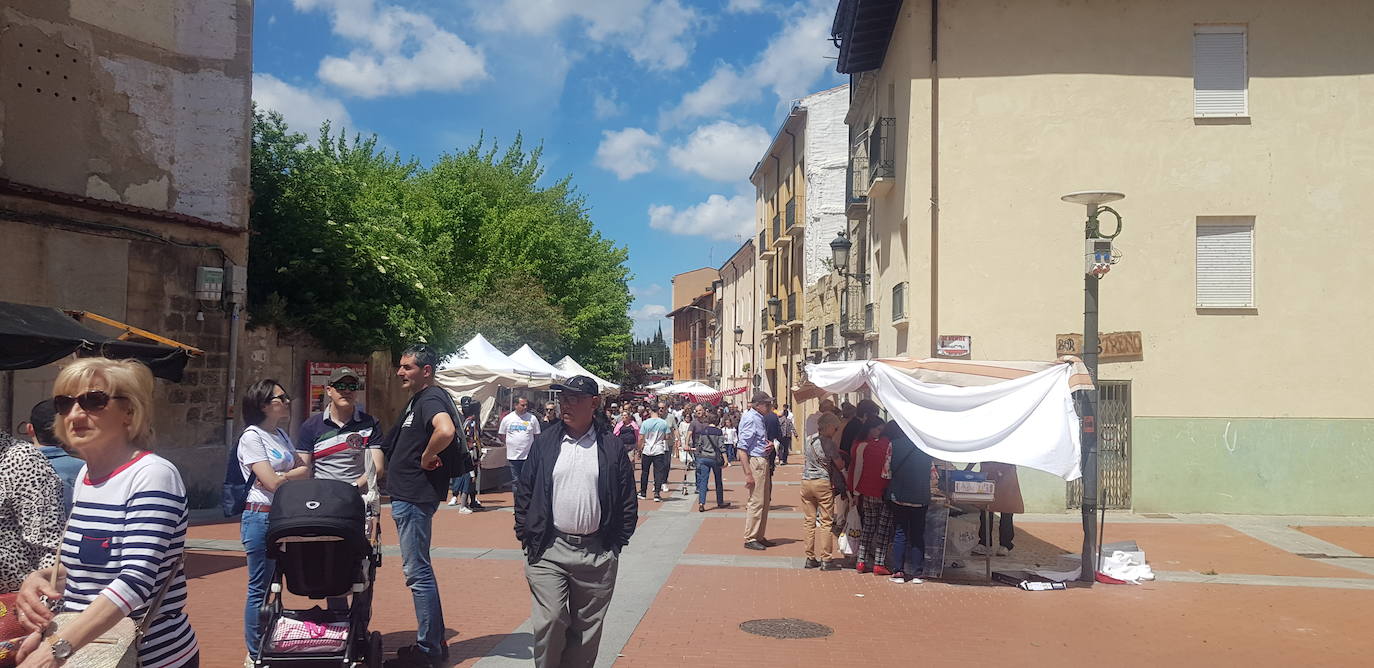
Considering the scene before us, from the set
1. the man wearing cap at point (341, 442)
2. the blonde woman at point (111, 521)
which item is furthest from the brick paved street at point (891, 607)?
the blonde woman at point (111, 521)

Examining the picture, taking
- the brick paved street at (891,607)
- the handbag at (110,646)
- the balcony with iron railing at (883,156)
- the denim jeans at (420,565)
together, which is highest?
the balcony with iron railing at (883,156)

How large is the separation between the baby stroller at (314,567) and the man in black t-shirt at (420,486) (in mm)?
777

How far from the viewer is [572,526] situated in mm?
5246

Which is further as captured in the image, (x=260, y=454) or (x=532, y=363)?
(x=532, y=363)

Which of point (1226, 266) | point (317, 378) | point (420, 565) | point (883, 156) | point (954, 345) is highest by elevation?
point (883, 156)

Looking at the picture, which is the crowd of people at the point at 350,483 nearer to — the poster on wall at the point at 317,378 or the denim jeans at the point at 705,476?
the denim jeans at the point at 705,476

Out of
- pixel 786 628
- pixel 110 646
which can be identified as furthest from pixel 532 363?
pixel 110 646

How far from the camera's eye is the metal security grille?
15.9 meters

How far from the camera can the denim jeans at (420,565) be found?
620cm

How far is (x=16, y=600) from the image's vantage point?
10.5ft

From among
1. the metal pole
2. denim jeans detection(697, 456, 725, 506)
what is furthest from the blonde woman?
denim jeans detection(697, 456, 725, 506)

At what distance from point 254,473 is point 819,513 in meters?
6.57

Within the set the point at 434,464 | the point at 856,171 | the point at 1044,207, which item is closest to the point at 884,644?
the point at 434,464

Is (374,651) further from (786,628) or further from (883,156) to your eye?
(883,156)
